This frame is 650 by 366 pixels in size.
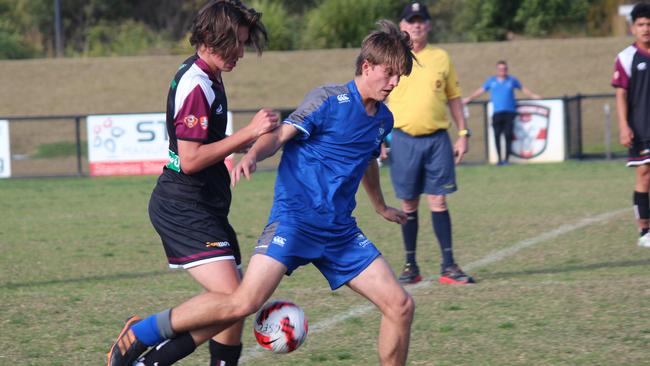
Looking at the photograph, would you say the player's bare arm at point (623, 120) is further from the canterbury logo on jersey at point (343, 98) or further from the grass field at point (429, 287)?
the canterbury logo on jersey at point (343, 98)

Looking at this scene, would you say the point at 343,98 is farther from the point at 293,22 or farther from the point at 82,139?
the point at 293,22

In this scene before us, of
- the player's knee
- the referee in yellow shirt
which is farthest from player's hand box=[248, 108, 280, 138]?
the referee in yellow shirt

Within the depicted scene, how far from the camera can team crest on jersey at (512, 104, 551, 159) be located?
20.4 meters

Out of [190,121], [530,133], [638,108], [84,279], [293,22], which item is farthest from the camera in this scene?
[293,22]

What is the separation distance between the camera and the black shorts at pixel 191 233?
4812mm

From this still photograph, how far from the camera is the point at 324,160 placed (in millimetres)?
4871

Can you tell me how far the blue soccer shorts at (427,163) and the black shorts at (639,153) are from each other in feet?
7.30

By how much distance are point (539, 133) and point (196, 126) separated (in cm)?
1648

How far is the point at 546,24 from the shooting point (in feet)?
132

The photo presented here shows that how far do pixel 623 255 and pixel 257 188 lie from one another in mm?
8780

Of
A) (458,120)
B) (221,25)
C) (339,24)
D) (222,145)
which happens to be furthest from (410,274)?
(339,24)

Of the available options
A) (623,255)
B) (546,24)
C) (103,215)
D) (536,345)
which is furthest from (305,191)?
(546,24)

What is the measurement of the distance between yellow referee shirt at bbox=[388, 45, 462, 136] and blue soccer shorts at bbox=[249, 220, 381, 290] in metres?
3.25

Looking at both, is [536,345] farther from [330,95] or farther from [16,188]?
[16,188]
